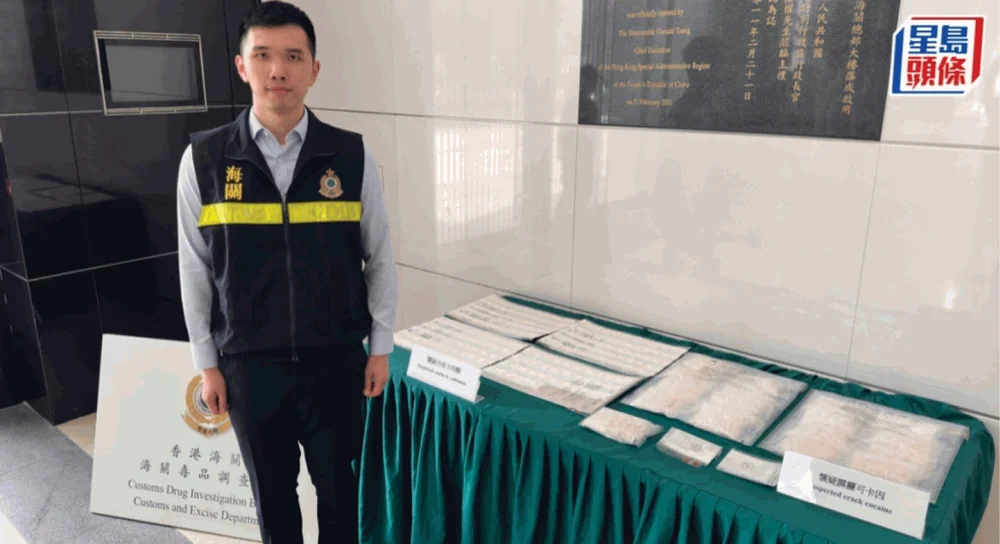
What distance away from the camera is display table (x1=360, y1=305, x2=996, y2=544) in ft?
3.85

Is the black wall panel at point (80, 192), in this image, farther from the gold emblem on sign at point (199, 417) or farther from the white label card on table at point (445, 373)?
the white label card on table at point (445, 373)

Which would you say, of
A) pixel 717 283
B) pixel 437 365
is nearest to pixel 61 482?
pixel 437 365

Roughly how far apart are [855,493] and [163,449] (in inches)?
Result: 76.6

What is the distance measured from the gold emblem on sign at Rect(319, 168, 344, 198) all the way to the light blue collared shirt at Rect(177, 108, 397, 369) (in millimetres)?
62

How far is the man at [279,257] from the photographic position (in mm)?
1333

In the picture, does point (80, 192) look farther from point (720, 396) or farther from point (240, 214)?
point (720, 396)

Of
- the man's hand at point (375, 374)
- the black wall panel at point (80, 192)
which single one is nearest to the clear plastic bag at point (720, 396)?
the man's hand at point (375, 374)

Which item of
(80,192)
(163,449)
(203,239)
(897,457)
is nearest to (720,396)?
(897,457)

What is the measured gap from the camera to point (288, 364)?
1414mm

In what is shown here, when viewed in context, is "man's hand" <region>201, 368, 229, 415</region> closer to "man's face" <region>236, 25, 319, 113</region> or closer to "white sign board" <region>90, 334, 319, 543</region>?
"man's face" <region>236, 25, 319, 113</region>

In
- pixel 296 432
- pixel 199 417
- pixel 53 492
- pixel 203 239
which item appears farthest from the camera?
pixel 53 492

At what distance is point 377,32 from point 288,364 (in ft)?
4.97

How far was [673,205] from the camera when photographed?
186 cm

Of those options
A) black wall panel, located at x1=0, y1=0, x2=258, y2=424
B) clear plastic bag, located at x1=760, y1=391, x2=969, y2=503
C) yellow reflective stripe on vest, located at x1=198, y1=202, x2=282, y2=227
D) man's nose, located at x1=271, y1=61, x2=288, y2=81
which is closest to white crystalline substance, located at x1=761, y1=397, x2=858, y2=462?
clear plastic bag, located at x1=760, y1=391, x2=969, y2=503
